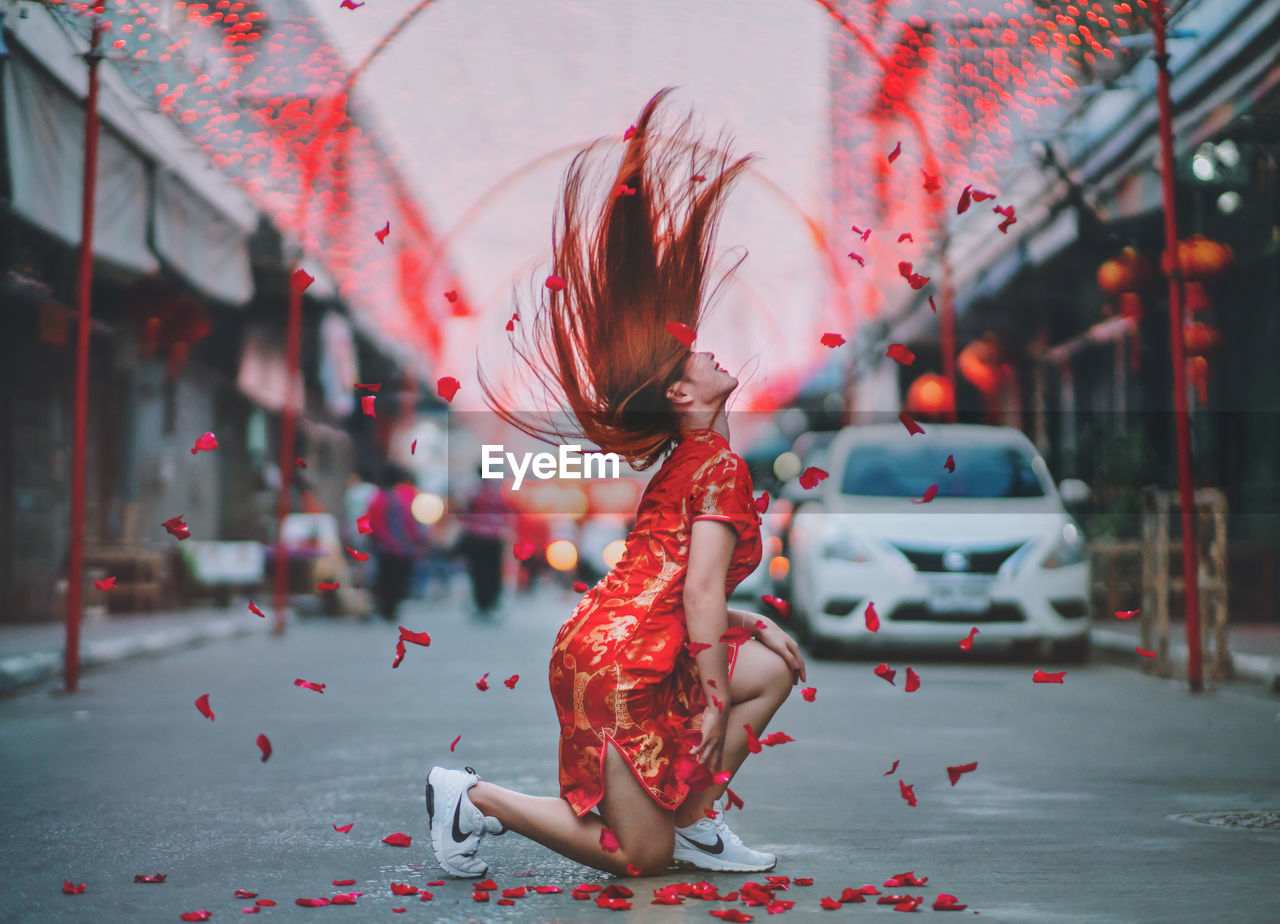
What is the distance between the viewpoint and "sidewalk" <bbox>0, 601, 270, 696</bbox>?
36.4 feet

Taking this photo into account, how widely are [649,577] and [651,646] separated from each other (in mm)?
199

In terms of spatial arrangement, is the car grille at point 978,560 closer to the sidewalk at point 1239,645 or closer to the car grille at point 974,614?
the car grille at point 974,614

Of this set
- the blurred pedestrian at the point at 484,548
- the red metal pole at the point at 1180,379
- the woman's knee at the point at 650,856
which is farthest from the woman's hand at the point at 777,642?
the blurred pedestrian at the point at 484,548

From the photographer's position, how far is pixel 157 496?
70.7ft

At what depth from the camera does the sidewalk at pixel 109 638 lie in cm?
1111

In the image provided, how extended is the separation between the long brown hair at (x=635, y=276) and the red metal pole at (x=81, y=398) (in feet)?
21.9

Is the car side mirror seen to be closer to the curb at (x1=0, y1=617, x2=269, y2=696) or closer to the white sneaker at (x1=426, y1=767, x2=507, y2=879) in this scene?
the curb at (x1=0, y1=617, x2=269, y2=696)

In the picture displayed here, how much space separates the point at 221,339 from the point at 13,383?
8.50m

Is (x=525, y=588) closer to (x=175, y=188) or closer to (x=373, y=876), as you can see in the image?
(x=175, y=188)

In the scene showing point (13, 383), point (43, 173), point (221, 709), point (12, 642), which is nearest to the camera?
point (221, 709)

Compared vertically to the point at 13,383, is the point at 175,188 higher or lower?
higher

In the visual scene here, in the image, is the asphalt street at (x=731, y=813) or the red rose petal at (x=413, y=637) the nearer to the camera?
the asphalt street at (x=731, y=813)

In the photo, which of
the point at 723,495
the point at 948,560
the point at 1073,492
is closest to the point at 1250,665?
the point at 948,560

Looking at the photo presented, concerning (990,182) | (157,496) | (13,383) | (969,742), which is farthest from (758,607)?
(969,742)
